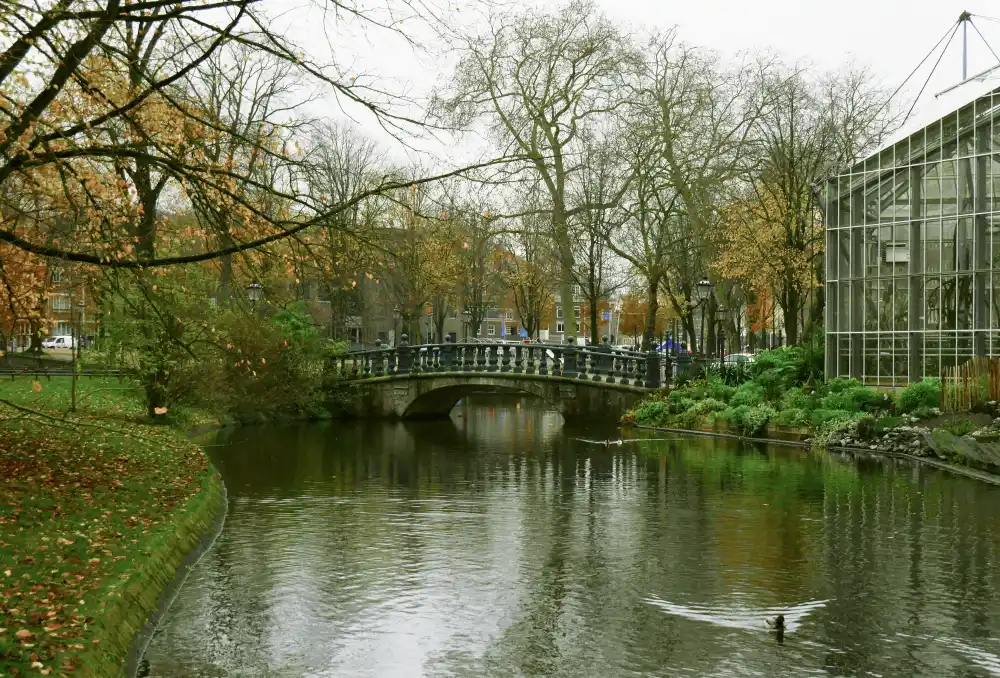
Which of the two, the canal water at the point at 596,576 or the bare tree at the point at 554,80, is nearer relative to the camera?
the canal water at the point at 596,576

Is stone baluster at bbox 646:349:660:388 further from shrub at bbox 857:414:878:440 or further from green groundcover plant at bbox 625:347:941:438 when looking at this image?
shrub at bbox 857:414:878:440

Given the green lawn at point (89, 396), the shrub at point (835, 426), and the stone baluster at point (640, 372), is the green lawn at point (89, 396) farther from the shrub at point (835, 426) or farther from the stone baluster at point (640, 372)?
the shrub at point (835, 426)

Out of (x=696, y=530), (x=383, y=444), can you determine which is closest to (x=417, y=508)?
(x=696, y=530)

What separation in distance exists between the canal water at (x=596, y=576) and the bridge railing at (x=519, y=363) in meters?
14.1

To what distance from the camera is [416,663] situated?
8.60 meters

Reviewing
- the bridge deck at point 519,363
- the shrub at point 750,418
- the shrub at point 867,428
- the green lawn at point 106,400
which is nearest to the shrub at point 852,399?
the shrub at point 750,418

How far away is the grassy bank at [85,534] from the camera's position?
798cm

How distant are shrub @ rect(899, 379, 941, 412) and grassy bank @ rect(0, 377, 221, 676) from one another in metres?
16.7

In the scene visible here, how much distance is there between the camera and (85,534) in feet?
37.4

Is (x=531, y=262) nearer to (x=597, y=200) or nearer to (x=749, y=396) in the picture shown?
(x=597, y=200)

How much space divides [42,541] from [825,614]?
7143 millimetres

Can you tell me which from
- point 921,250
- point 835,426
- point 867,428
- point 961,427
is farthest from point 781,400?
point 961,427

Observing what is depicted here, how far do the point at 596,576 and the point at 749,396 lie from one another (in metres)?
20.6

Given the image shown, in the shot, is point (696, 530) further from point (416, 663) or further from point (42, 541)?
point (42, 541)
